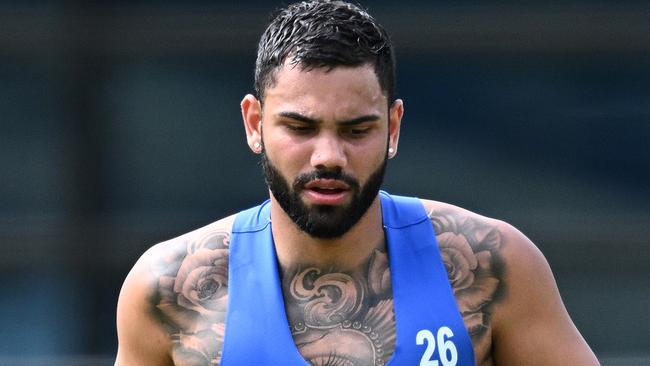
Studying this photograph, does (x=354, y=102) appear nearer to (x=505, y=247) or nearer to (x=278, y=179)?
(x=278, y=179)

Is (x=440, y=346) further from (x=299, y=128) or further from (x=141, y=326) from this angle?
(x=141, y=326)

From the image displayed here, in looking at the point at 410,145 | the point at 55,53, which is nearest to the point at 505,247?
the point at 410,145

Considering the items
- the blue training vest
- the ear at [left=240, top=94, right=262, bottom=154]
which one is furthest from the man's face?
the blue training vest

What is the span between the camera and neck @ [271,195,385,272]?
3.31 m

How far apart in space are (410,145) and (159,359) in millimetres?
2659

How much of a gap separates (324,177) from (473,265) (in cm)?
46

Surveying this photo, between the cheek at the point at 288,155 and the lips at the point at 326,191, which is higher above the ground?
the cheek at the point at 288,155

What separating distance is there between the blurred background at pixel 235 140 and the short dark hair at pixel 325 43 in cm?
243

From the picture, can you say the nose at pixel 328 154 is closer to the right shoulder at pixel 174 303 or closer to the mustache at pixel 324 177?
the mustache at pixel 324 177

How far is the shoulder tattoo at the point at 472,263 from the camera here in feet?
10.5

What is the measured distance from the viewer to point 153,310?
332cm

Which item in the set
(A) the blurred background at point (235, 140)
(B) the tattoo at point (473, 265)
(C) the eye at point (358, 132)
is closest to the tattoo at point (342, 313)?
(B) the tattoo at point (473, 265)

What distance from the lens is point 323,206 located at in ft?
10.1

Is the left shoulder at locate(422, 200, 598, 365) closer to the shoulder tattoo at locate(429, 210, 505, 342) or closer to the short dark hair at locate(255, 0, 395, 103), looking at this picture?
the shoulder tattoo at locate(429, 210, 505, 342)
